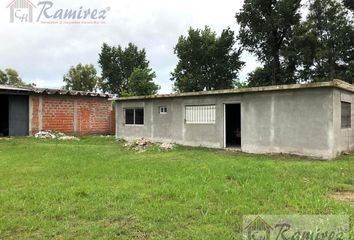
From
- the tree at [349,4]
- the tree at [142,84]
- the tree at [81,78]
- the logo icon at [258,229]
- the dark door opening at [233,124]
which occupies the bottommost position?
the logo icon at [258,229]

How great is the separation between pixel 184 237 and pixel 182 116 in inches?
489

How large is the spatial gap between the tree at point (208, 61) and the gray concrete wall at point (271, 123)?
20.9m

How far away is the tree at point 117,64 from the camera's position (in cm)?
4950

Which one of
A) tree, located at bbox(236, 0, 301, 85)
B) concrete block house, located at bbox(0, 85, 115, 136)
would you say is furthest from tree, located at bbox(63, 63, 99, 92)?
concrete block house, located at bbox(0, 85, 115, 136)

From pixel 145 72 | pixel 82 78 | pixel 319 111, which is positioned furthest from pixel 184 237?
pixel 82 78

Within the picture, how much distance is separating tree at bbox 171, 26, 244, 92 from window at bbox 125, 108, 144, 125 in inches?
730

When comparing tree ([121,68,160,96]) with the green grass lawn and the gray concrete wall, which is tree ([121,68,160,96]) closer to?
the gray concrete wall

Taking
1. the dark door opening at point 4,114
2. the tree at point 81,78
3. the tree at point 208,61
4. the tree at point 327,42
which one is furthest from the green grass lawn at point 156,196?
the tree at point 81,78

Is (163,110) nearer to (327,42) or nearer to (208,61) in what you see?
(327,42)

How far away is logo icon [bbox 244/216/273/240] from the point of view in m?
4.51

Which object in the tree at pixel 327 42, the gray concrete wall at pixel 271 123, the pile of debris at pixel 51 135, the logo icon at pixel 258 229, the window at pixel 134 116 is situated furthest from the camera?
the tree at pixel 327 42

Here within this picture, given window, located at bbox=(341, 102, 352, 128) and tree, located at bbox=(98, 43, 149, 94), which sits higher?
tree, located at bbox=(98, 43, 149, 94)

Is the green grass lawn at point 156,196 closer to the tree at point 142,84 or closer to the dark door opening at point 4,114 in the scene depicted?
the dark door opening at point 4,114

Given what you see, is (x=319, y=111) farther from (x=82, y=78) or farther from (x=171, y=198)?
(x=82, y=78)
